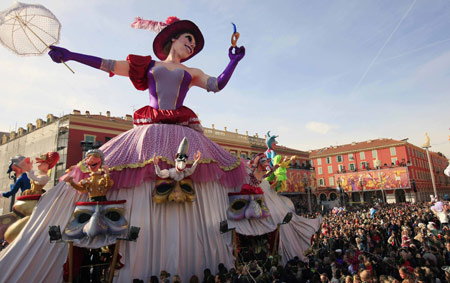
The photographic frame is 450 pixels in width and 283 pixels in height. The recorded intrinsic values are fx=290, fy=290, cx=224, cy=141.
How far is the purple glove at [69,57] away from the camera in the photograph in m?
6.87

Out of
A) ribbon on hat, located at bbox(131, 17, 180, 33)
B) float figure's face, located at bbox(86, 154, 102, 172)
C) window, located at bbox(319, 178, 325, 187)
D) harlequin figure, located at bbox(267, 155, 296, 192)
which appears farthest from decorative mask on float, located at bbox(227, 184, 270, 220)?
window, located at bbox(319, 178, 325, 187)

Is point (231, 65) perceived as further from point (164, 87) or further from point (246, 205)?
point (246, 205)

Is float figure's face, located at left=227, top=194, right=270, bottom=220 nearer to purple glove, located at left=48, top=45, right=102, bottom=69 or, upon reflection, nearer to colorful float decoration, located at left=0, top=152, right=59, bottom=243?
colorful float decoration, located at left=0, top=152, right=59, bottom=243

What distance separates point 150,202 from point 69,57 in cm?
414

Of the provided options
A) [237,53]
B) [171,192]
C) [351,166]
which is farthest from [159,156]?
[351,166]

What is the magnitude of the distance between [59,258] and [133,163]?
2.24 m

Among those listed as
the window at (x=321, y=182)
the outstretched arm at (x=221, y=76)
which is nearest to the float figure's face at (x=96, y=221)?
the outstretched arm at (x=221, y=76)

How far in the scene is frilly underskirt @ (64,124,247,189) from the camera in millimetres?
6145

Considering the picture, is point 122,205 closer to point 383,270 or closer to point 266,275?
point 266,275

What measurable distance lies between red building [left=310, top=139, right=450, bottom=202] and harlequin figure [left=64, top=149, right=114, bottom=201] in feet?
149

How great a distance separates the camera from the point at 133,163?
6230mm

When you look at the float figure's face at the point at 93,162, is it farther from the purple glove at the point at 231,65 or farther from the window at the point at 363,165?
the window at the point at 363,165

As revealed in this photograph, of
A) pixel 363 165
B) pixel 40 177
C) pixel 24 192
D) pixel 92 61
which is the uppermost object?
pixel 363 165

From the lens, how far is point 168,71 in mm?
7648
